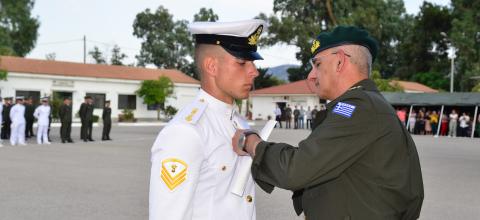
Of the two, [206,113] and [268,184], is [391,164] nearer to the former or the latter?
[268,184]

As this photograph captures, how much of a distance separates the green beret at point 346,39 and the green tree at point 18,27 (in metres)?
46.6

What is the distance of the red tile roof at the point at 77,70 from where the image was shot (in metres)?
40.0

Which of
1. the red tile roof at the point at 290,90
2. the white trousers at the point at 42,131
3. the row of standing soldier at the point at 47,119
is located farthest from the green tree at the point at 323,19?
the white trousers at the point at 42,131

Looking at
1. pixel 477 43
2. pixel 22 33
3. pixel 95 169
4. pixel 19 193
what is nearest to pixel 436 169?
pixel 95 169

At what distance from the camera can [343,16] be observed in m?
52.4

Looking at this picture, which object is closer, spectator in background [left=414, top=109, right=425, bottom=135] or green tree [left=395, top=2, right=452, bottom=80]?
spectator in background [left=414, top=109, right=425, bottom=135]

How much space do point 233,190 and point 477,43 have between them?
5220cm

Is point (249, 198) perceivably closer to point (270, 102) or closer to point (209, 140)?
point (209, 140)

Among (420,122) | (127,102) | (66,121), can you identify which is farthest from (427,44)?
(66,121)

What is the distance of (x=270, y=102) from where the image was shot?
5038 centimetres

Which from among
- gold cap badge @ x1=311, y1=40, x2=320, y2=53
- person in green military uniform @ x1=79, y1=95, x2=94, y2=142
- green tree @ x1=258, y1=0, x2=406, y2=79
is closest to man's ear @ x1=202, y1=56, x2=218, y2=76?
gold cap badge @ x1=311, y1=40, x2=320, y2=53

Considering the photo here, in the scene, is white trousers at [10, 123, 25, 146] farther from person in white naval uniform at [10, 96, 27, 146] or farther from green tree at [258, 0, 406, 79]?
green tree at [258, 0, 406, 79]

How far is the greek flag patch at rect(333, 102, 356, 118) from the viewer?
6.61ft

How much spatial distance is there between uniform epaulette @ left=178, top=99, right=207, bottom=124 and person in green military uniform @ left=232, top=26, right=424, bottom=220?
0.69 ft
